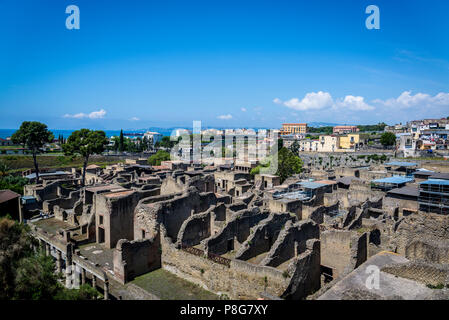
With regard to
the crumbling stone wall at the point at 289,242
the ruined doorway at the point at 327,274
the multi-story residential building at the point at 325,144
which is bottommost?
the ruined doorway at the point at 327,274

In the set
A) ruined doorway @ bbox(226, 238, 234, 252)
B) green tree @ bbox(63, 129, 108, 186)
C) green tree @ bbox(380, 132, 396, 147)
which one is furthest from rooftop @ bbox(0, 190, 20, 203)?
green tree @ bbox(380, 132, 396, 147)

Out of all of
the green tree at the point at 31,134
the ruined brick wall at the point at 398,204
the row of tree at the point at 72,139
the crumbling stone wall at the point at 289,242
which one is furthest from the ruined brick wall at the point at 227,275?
the green tree at the point at 31,134

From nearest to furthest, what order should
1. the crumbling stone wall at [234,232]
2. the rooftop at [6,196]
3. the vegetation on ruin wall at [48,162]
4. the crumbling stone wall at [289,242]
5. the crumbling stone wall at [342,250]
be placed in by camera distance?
the crumbling stone wall at [289,242]
the crumbling stone wall at [342,250]
the crumbling stone wall at [234,232]
the rooftop at [6,196]
the vegetation on ruin wall at [48,162]

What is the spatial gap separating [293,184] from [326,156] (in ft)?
230

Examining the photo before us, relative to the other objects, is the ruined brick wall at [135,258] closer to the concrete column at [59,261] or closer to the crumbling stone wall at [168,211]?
the crumbling stone wall at [168,211]

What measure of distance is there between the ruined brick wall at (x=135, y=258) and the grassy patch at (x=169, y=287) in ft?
1.52

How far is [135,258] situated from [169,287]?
3042mm

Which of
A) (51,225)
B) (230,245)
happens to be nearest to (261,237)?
(230,245)

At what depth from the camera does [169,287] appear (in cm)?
1812

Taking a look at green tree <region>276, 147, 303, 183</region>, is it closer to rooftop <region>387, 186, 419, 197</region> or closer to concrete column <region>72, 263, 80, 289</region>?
rooftop <region>387, 186, 419, 197</region>

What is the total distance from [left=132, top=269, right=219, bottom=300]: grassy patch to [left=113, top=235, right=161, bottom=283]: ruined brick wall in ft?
1.52

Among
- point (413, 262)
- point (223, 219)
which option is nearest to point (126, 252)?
point (223, 219)

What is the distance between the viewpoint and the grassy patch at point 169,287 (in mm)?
16938
